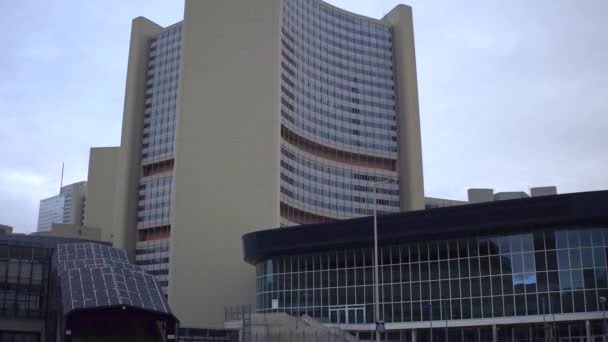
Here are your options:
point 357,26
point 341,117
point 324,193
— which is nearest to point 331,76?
point 341,117

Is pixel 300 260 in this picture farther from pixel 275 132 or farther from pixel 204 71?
pixel 204 71

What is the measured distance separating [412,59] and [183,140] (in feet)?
174

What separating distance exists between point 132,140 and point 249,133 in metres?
40.9

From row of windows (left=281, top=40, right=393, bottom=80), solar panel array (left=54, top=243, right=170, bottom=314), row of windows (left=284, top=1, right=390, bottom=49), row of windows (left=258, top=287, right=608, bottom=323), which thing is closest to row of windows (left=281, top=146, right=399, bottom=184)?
row of windows (left=281, top=40, right=393, bottom=80)

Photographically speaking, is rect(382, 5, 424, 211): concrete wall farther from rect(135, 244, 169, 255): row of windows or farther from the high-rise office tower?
rect(135, 244, 169, 255): row of windows

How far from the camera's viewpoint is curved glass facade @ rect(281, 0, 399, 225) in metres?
118

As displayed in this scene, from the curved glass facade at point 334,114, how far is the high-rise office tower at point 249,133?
10.7 inches

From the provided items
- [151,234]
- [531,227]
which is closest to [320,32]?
[151,234]

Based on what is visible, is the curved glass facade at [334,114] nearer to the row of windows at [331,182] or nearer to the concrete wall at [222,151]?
the row of windows at [331,182]

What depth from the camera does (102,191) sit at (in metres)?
170

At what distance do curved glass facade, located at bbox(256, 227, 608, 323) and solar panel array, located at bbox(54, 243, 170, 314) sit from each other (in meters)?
17.7

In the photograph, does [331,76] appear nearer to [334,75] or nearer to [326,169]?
[334,75]

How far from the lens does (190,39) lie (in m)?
114

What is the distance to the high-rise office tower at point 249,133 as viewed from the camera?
10444cm
